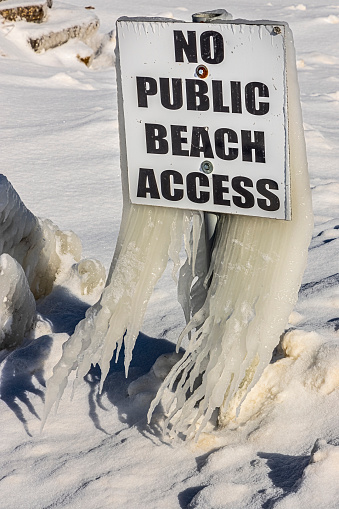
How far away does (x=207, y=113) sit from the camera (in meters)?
1.51

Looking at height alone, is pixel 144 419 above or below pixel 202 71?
below

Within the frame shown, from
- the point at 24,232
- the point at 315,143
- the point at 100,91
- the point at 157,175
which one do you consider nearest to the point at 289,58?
the point at 157,175

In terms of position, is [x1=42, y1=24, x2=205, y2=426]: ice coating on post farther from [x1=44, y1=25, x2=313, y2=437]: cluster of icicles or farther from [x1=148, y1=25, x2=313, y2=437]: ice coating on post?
[x1=148, y1=25, x2=313, y2=437]: ice coating on post

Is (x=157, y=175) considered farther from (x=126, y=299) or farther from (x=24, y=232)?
(x=24, y=232)

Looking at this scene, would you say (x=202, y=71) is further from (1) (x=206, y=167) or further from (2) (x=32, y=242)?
(2) (x=32, y=242)

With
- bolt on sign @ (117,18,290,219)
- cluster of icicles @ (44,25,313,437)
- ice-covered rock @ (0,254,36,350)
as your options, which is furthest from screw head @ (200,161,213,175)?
ice-covered rock @ (0,254,36,350)

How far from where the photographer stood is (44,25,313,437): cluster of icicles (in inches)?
61.9

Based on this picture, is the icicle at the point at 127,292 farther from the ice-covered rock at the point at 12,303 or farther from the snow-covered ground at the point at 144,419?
the ice-covered rock at the point at 12,303

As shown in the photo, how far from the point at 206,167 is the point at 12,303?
36.8 inches

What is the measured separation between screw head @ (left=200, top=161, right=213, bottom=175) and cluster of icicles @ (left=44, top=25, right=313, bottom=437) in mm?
133

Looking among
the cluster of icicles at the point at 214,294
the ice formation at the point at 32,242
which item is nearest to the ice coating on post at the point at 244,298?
the cluster of icicles at the point at 214,294

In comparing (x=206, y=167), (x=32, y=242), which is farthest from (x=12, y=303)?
(x=206, y=167)

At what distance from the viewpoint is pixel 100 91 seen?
219 inches

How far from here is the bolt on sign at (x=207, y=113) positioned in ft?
4.69
